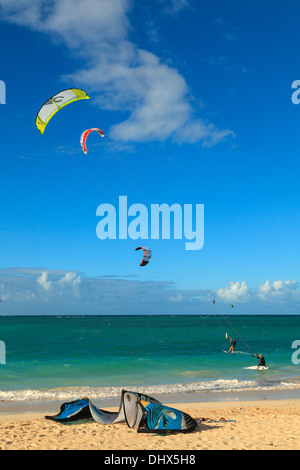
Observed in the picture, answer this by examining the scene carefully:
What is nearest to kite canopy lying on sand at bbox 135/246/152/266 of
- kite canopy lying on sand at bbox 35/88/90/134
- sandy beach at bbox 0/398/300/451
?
sandy beach at bbox 0/398/300/451

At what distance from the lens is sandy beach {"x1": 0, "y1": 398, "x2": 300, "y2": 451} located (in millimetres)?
9969

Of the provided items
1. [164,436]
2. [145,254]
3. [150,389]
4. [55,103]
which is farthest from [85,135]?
[164,436]

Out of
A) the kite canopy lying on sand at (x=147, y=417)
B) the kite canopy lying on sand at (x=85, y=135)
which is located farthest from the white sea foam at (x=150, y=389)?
the kite canopy lying on sand at (x=85, y=135)

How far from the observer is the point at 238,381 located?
22.1 meters

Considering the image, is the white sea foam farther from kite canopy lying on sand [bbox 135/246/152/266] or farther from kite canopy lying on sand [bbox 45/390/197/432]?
kite canopy lying on sand [bbox 45/390/197/432]

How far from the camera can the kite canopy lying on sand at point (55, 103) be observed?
1673 centimetres

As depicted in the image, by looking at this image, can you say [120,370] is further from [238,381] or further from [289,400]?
[289,400]

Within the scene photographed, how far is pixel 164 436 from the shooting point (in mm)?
10703

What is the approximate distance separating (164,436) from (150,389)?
30.7 ft

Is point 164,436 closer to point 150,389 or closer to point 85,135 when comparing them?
point 150,389

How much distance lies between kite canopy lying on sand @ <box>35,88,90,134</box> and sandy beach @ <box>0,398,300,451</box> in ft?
37.7
